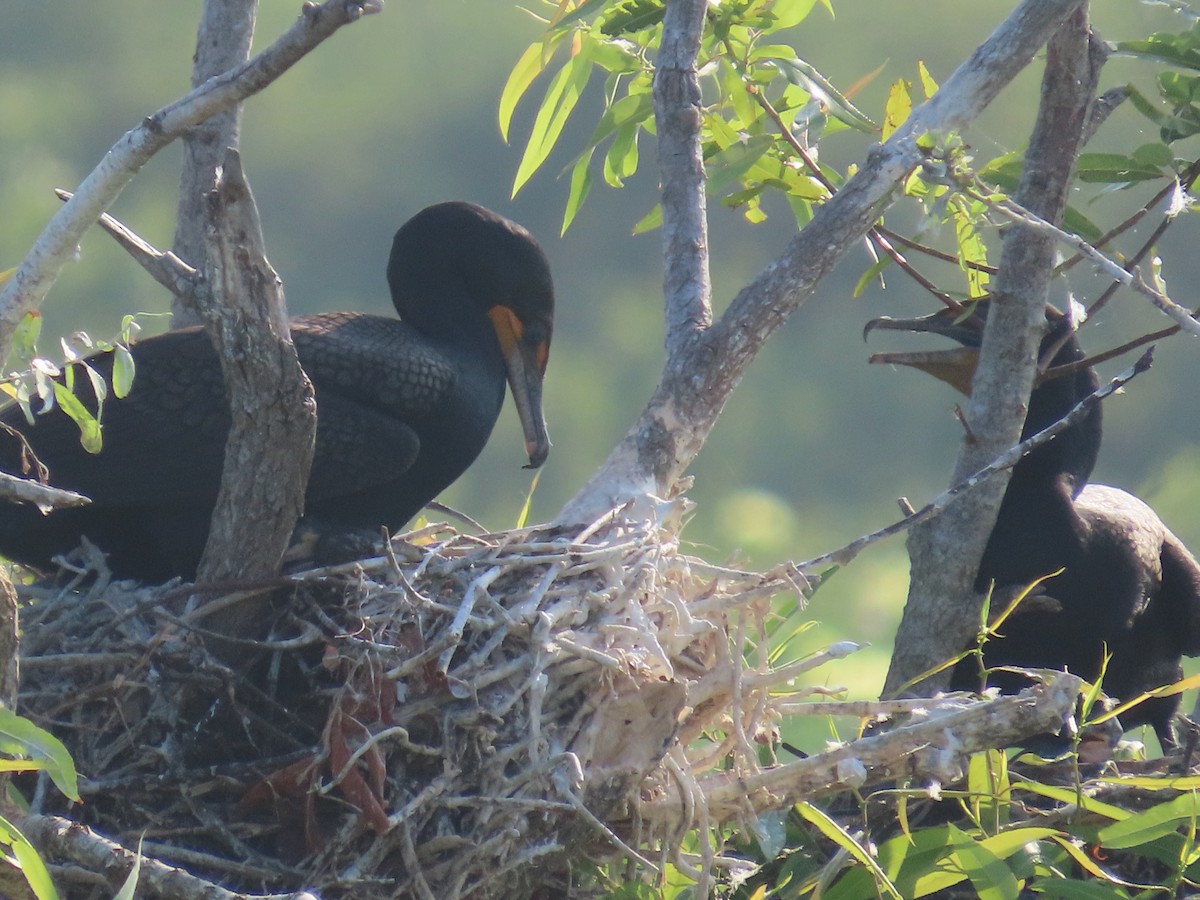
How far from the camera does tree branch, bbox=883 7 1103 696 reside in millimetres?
2383

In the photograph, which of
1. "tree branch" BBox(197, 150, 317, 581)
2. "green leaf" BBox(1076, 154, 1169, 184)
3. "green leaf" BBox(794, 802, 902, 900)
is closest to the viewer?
"tree branch" BBox(197, 150, 317, 581)

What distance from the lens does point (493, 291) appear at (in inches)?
112

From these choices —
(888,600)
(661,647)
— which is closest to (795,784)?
(661,647)

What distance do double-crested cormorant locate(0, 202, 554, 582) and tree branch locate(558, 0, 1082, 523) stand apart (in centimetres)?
36

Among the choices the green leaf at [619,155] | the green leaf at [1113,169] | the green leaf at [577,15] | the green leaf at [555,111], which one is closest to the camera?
the green leaf at [1113,169]

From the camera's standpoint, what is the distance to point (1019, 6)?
7.22 ft

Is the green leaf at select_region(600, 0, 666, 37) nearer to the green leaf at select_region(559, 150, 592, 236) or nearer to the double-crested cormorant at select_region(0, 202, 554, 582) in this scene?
the green leaf at select_region(559, 150, 592, 236)

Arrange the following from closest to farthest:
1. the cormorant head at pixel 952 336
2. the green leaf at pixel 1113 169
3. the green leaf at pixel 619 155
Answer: the green leaf at pixel 1113 169 → the green leaf at pixel 619 155 → the cormorant head at pixel 952 336

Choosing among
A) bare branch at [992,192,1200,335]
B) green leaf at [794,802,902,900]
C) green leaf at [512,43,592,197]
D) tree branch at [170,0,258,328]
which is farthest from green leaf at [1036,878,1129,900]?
tree branch at [170,0,258,328]

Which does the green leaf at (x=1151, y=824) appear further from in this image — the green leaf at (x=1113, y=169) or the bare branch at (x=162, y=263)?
the bare branch at (x=162, y=263)

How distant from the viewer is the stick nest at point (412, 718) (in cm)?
188

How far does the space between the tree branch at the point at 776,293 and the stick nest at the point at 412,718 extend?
211 millimetres

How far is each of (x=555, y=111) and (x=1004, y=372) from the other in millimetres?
954

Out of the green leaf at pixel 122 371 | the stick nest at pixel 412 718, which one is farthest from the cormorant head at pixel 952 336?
the green leaf at pixel 122 371
